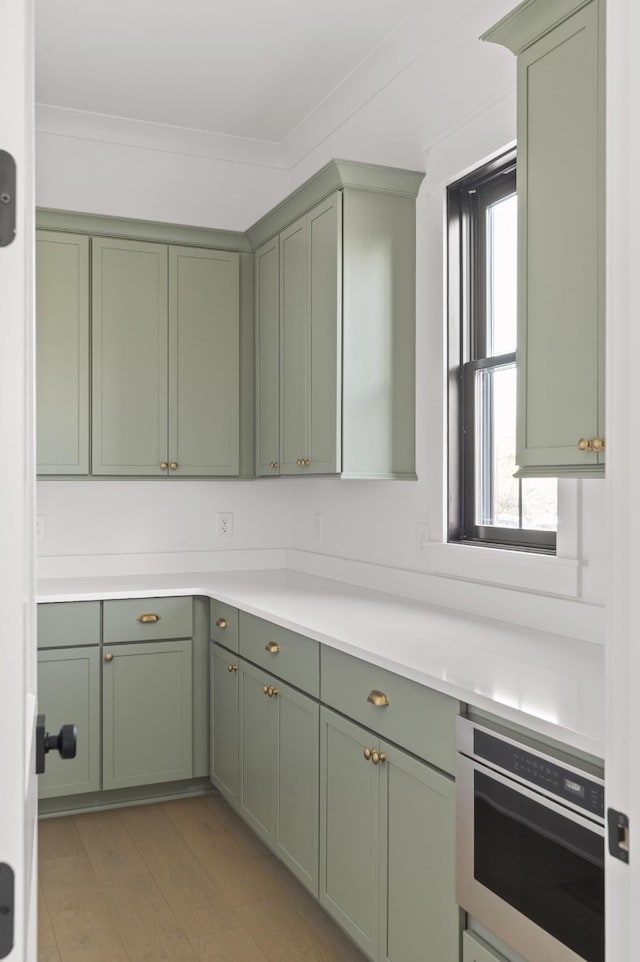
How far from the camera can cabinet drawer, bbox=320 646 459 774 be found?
1896 millimetres

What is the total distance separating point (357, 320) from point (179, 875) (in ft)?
6.61

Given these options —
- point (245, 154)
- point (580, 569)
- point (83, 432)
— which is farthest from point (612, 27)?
point (245, 154)

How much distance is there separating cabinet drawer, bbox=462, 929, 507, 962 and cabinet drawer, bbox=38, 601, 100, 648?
2.02 m

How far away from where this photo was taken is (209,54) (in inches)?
132

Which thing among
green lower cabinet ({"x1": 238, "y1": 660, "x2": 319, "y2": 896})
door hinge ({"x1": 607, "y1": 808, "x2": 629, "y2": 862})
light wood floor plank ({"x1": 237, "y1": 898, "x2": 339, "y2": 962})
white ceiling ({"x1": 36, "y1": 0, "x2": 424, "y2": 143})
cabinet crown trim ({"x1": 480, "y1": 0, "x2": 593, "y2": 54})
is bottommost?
light wood floor plank ({"x1": 237, "y1": 898, "x2": 339, "y2": 962})

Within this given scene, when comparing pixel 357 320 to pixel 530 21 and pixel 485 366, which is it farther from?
pixel 530 21

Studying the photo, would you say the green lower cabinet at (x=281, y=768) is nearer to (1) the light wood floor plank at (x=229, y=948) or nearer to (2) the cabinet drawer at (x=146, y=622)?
(1) the light wood floor plank at (x=229, y=948)

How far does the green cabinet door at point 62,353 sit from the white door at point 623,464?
2981mm

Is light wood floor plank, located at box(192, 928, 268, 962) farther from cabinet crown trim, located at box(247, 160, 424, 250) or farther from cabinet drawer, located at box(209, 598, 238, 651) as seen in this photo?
cabinet crown trim, located at box(247, 160, 424, 250)

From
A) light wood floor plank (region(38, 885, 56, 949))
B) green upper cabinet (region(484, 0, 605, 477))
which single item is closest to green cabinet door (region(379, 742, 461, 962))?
green upper cabinet (region(484, 0, 605, 477))

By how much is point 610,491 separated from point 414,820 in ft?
4.25

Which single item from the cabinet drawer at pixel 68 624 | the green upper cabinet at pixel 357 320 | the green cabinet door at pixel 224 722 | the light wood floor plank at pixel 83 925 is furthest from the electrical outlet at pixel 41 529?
the light wood floor plank at pixel 83 925

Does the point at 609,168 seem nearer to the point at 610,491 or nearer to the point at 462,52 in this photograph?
the point at 610,491

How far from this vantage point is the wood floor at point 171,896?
2.45 m
